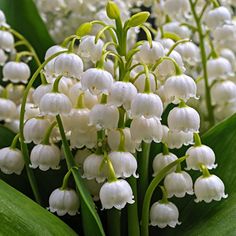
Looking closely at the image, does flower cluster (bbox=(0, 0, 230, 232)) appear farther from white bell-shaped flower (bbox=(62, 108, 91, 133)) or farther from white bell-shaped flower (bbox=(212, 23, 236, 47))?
white bell-shaped flower (bbox=(212, 23, 236, 47))

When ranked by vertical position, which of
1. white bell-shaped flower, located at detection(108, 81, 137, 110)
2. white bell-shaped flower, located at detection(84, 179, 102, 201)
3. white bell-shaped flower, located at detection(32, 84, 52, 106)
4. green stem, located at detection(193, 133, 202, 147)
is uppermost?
white bell-shaped flower, located at detection(108, 81, 137, 110)

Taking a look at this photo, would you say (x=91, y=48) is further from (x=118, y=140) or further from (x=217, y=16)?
(x=217, y=16)

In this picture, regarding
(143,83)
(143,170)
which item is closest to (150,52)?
(143,83)

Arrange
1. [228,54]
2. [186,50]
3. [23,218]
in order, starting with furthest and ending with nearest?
[228,54] → [186,50] → [23,218]

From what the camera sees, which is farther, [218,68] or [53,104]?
[218,68]

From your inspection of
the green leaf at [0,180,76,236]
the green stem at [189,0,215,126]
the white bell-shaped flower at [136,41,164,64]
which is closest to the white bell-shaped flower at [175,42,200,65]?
the green stem at [189,0,215,126]

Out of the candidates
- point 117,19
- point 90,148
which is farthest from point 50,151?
point 117,19
